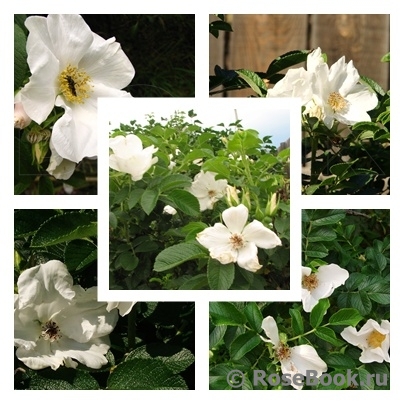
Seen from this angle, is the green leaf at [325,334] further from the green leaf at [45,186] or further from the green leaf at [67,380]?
the green leaf at [45,186]

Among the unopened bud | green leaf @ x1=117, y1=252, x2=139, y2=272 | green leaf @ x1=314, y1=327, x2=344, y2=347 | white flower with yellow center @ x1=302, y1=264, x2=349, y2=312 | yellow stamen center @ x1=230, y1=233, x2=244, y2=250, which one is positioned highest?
the unopened bud

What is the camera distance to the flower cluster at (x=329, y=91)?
1349 mm

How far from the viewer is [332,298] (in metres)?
1.38

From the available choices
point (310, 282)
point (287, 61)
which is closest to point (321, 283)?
point (310, 282)

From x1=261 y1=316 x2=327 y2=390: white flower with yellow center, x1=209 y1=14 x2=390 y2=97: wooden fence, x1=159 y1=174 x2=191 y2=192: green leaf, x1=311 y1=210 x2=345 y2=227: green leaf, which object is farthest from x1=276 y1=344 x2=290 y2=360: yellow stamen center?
x1=209 y1=14 x2=390 y2=97: wooden fence

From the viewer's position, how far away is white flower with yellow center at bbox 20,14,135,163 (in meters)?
1.29

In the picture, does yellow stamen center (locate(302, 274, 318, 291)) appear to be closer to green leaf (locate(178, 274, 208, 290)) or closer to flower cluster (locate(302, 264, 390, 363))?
flower cluster (locate(302, 264, 390, 363))

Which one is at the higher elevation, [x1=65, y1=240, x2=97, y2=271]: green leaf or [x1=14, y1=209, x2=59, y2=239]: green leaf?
[x1=14, y1=209, x2=59, y2=239]: green leaf

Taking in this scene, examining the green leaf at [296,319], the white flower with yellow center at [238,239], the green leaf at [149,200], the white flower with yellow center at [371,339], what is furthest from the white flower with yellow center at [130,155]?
the white flower with yellow center at [371,339]

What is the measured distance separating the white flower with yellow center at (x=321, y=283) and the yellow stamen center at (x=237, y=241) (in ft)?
0.49

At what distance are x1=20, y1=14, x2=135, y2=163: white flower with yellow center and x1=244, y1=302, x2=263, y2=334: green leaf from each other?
36 centimetres

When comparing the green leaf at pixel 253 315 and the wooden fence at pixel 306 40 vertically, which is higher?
the wooden fence at pixel 306 40

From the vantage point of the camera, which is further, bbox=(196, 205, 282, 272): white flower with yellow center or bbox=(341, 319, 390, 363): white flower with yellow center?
bbox=(341, 319, 390, 363): white flower with yellow center
